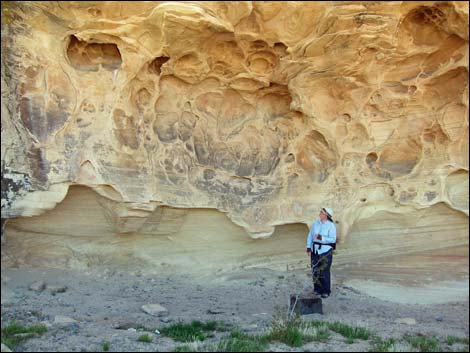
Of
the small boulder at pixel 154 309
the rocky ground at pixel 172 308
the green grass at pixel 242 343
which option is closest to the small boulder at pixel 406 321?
the rocky ground at pixel 172 308

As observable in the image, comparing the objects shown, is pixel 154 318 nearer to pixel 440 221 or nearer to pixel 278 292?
pixel 278 292

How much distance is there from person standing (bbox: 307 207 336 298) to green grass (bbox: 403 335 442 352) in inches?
47.1

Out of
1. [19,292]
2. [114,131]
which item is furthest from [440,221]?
[19,292]

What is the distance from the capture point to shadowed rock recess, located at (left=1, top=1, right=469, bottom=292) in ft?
17.5

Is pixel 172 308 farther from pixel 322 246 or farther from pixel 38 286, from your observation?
pixel 322 246

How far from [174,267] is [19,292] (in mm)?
1894

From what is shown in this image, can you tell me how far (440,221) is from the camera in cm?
617

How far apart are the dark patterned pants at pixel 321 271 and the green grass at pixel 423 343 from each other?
115 centimetres

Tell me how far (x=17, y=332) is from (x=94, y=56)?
3.21m

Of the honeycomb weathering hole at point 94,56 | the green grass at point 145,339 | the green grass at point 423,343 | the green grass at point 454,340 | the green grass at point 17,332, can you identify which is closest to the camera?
the green grass at point 17,332

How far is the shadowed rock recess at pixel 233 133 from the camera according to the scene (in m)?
5.34

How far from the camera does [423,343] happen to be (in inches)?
165

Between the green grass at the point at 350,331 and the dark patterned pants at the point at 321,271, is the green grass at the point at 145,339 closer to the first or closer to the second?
the green grass at the point at 350,331

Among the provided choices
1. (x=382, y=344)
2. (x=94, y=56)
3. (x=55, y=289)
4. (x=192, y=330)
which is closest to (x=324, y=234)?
(x=382, y=344)
